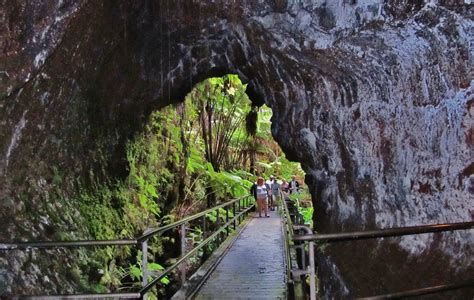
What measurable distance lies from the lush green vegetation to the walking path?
1.34 metres

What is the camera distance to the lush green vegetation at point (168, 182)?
752cm

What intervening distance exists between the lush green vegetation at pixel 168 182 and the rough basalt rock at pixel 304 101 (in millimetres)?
629

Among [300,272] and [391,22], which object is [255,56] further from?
[300,272]

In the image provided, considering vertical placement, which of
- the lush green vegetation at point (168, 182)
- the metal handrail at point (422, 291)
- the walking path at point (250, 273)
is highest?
the lush green vegetation at point (168, 182)

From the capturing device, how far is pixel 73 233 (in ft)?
20.9

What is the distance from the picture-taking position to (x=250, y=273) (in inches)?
286

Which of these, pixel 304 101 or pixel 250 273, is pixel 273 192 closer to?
pixel 304 101

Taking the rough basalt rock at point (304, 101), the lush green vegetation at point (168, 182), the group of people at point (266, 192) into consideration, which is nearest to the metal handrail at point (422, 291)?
the rough basalt rock at point (304, 101)

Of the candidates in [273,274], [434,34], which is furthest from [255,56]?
[273,274]

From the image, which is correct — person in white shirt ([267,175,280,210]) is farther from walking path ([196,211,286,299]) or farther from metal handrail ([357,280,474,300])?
metal handrail ([357,280,474,300])

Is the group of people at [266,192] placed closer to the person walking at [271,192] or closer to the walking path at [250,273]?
the person walking at [271,192]

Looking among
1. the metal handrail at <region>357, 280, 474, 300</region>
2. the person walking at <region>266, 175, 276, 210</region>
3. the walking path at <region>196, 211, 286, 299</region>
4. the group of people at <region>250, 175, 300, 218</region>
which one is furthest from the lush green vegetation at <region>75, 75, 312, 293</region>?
the metal handrail at <region>357, 280, 474, 300</region>

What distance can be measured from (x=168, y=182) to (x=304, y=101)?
15.8ft

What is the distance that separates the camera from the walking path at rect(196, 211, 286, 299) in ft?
20.0
